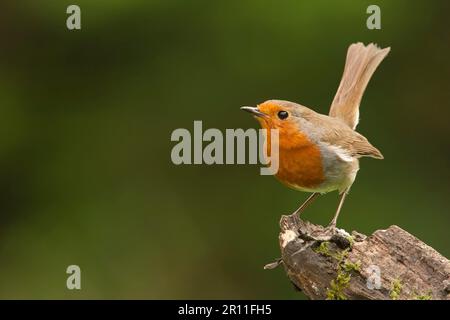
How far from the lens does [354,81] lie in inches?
228

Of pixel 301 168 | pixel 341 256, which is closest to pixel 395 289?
pixel 341 256

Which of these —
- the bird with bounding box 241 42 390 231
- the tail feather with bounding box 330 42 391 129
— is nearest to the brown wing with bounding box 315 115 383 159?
the bird with bounding box 241 42 390 231

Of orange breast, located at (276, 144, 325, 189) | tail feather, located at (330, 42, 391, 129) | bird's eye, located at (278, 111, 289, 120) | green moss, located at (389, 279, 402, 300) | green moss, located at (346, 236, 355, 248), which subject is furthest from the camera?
tail feather, located at (330, 42, 391, 129)

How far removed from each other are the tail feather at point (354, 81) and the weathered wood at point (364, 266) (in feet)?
6.01

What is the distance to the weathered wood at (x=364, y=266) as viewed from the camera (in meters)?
3.63

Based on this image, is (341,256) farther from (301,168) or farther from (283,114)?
(283,114)

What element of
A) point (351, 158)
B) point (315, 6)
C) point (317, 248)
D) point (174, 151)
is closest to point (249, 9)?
point (315, 6)

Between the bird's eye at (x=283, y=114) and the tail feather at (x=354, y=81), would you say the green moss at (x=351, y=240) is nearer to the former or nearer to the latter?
the bird's eye at (x=283, y=114)

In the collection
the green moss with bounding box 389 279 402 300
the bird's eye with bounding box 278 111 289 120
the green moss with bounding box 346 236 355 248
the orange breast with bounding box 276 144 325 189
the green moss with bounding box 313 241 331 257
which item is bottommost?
the green moss with bounding box 389 279 402 300

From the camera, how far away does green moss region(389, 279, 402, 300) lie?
3562 millimetres

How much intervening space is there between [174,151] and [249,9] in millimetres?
1496

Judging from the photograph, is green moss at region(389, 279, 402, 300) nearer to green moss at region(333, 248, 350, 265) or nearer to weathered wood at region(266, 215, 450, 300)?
weathered wood at region(266, 215, 450, 300)

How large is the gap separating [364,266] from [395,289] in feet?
0.65

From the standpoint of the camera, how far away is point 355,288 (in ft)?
11.9
